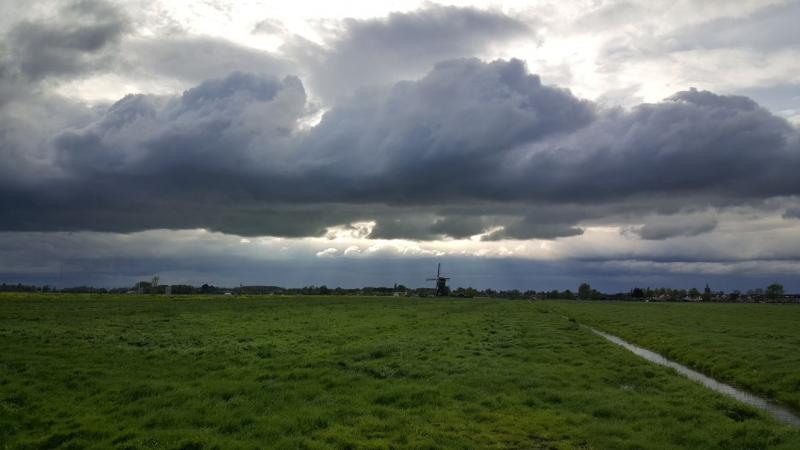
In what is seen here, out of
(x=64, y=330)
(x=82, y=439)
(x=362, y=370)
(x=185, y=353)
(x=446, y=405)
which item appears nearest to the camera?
(x=82, y=439)

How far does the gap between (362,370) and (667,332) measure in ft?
110

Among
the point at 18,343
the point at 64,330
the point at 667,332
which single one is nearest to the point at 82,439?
the point at 18,343

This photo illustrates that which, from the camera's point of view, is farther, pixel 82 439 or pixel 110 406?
pixel 110 406

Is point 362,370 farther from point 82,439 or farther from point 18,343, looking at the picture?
point 18,343

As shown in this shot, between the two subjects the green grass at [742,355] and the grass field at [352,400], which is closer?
the grass field at [352,400]

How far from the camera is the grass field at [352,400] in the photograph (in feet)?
45.7

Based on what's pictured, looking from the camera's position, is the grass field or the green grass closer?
the grass field

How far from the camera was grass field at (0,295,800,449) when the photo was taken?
13922 mm

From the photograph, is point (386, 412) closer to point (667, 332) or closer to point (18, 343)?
point (18, 343)

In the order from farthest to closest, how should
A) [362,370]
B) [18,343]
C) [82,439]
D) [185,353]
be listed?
[18,343] → [185,353] → [362,370] → [82,439]

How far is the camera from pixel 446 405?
1728cm

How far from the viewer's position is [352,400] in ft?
58.1

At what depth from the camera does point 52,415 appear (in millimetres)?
15734

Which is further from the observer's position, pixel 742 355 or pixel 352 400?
pixel 742 355
